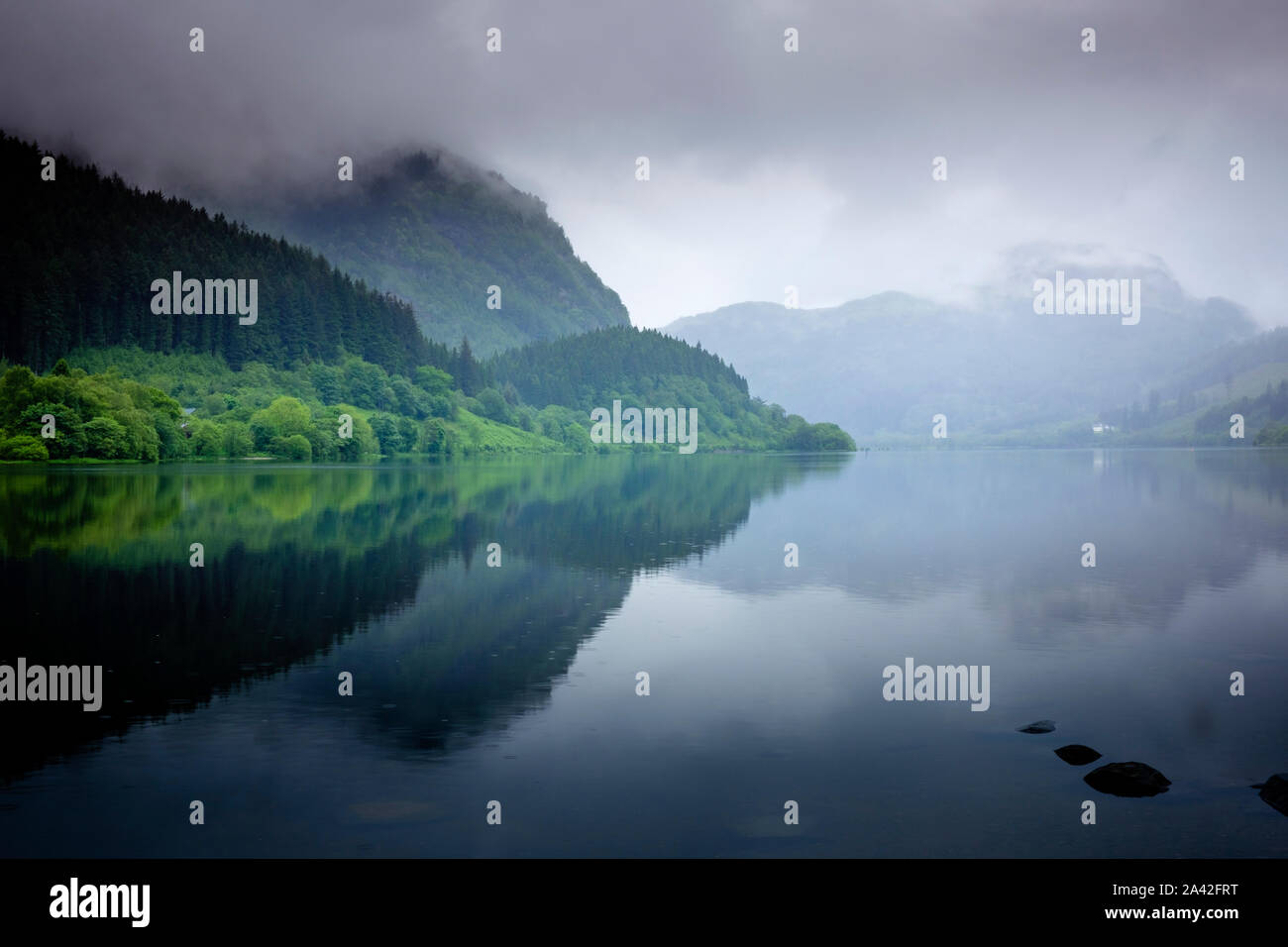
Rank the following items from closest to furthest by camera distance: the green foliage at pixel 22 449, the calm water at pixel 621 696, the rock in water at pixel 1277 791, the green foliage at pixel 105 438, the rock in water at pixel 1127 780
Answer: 1. the calm water at pixel 621 696
2. the rock in water at pixel 1277 791
3. the rock in water at pixel 1127 780
4. the green foliage at pixel 22 449
5. the green foliage at pixel 105 438

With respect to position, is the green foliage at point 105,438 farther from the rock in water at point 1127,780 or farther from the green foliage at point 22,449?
the rock in water at point 1127,780

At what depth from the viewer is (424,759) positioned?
2009 cm

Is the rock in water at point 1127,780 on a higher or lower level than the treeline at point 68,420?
lower

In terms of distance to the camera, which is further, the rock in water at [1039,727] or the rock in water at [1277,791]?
the rock in water at [1039,727]

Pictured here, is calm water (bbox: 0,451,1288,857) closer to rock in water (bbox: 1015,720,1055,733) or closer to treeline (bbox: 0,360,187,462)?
rock in water (bbox: 1015,720,1055,733)

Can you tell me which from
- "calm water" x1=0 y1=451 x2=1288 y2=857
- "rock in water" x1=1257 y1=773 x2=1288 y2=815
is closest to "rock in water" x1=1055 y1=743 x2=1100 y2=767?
"calm water" x1=0 y1=451 x2=1288 y2=857

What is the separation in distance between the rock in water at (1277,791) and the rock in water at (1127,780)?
166 centimetres

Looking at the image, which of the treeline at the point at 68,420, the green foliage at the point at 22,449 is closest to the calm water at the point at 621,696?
the green foliage at the point at 22,449

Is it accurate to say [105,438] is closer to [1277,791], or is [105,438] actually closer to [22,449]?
[22,449]

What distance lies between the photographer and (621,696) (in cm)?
→ 2522

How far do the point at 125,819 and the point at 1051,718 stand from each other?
67.5ft

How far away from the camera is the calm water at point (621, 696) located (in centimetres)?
1705
